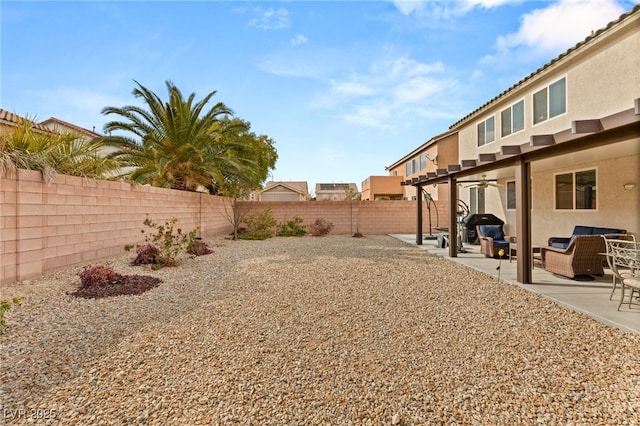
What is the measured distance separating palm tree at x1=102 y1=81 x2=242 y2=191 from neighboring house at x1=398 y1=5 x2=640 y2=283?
9.29 meters

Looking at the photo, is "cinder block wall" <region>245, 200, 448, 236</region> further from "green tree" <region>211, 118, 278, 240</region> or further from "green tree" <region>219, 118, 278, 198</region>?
"green tree" <region>219, 118, 278, 198</region>

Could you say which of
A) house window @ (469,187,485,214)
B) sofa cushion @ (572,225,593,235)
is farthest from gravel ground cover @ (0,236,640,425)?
house window @ (469,187,485,214)

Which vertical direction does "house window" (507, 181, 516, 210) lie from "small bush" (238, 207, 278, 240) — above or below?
above

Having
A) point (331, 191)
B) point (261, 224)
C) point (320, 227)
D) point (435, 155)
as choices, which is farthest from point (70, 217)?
point (331, 191)

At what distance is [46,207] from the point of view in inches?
238

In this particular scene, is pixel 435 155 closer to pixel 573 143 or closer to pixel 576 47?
pixel 576 47

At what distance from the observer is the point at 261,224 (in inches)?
671

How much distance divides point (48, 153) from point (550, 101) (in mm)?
13517

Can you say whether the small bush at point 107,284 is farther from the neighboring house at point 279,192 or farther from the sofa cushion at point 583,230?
the neighboring house at point 279,192

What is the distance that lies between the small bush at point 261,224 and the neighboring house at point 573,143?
8.06 meters

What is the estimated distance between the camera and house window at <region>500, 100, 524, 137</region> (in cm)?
1127

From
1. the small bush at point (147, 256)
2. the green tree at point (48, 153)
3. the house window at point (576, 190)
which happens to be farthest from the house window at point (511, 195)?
the green tree at point (48, 153)

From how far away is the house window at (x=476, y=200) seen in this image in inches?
599

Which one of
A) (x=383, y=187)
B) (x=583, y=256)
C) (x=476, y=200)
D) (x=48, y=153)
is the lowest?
(x=583, y=256)
